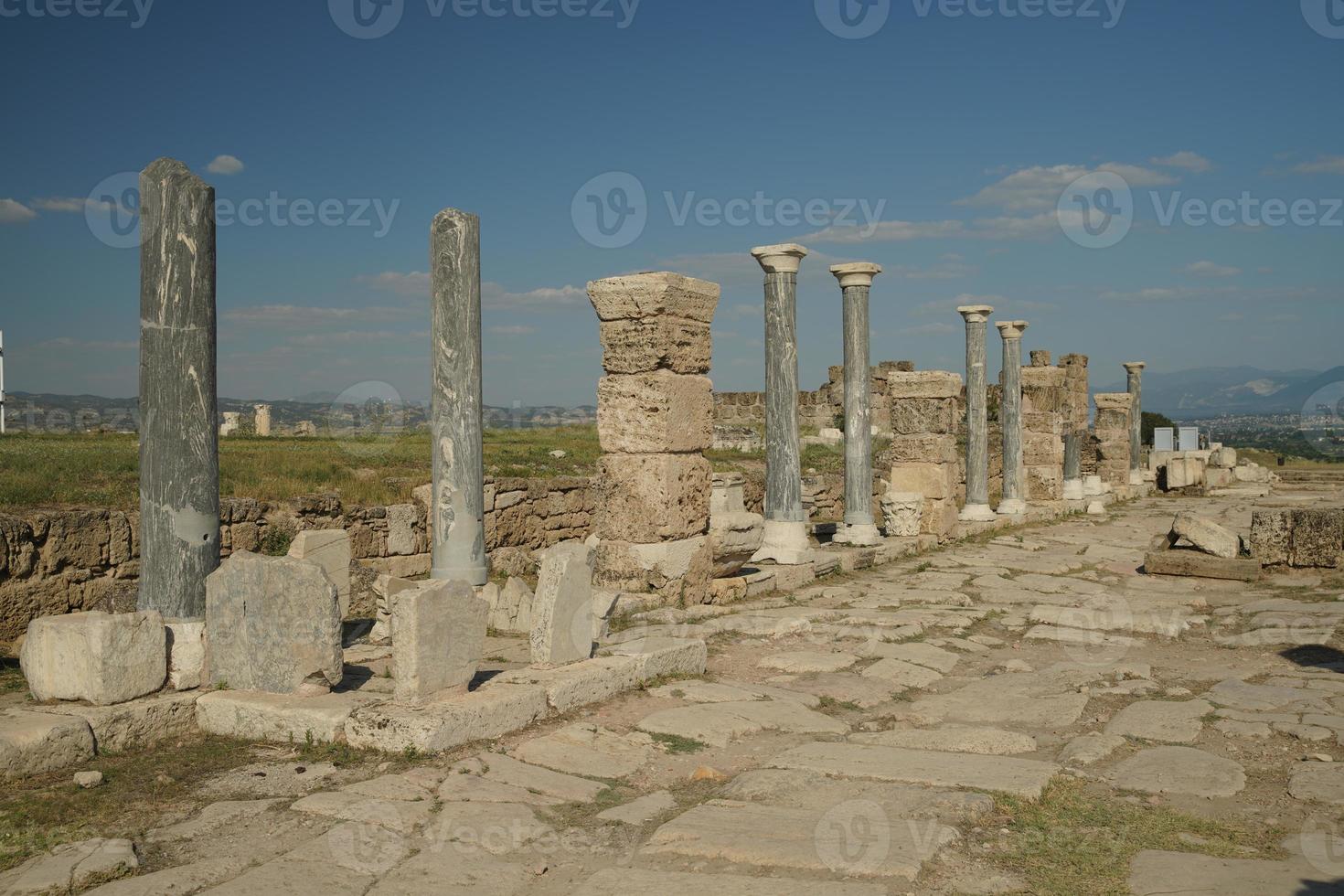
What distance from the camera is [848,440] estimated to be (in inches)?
561

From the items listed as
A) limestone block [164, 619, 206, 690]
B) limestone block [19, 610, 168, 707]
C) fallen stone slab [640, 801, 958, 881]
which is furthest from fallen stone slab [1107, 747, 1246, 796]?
limestone block [19, 610, 168, 707]

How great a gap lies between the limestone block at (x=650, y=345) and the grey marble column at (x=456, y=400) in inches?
48.1

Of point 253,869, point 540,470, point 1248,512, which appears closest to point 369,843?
point 253,869

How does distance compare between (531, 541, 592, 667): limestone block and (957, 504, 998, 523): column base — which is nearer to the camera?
(531, 541, 592, 667): limestone block

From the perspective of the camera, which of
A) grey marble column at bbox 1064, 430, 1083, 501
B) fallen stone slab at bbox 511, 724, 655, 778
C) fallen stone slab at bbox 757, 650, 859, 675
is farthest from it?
grey marble column at bbox 1064, 430, 1083, 501

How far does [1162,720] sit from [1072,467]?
58.0ft

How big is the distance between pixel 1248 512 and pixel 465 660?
17.9 metres

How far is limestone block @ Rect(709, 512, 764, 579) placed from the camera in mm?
11133

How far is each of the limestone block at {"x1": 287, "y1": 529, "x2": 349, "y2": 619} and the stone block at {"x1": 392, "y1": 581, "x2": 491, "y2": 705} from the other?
3.17 metres

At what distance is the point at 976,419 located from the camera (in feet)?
60.1

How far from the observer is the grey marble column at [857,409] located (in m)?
14.0

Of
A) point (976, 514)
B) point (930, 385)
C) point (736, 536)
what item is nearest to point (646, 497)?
Result: point (736, 536)

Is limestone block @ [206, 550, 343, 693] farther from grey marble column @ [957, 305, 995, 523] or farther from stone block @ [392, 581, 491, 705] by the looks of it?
grey marble column @ [957, 305, 995, 523]

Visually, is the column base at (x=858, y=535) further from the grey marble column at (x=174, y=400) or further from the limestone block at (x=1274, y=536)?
the grey marble column at (x=174, y=400)
